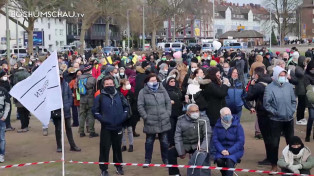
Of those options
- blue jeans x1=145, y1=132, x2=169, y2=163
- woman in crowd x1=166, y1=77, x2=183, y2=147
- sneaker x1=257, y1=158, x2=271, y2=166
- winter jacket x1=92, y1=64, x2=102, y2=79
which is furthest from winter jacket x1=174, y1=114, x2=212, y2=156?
winter jacket x1=92, y1=64, x2=102, y2=79

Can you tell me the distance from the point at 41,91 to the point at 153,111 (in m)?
1.91

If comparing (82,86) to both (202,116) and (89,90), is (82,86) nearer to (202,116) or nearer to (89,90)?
(89,90)

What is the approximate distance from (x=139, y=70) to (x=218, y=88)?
3442 millimetres

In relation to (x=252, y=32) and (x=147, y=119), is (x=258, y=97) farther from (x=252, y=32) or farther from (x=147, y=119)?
(x=252, y=32)

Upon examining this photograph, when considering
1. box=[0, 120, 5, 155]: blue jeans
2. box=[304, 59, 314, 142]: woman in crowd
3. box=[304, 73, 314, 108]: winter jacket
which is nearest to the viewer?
box=[0, 120, 5, 155]: blue jeans

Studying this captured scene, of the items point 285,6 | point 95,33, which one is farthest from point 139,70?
point 95,33

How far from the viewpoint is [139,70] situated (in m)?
12.5

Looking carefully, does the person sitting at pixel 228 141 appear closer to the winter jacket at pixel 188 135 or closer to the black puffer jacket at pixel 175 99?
the winter jacket at pixel 188 135

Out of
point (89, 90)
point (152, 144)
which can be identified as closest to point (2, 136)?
point (89, 90)

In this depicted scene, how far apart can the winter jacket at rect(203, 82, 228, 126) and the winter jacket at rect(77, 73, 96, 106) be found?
12.7 ft

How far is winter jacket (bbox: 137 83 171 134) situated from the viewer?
30.1 feet

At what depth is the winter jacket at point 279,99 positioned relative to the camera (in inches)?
348

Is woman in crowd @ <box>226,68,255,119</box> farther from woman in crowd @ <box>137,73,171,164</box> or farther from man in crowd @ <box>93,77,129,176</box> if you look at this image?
man in crowd @ <box>93,77,129,176</box>

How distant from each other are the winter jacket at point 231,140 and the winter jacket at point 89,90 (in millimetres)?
5241
